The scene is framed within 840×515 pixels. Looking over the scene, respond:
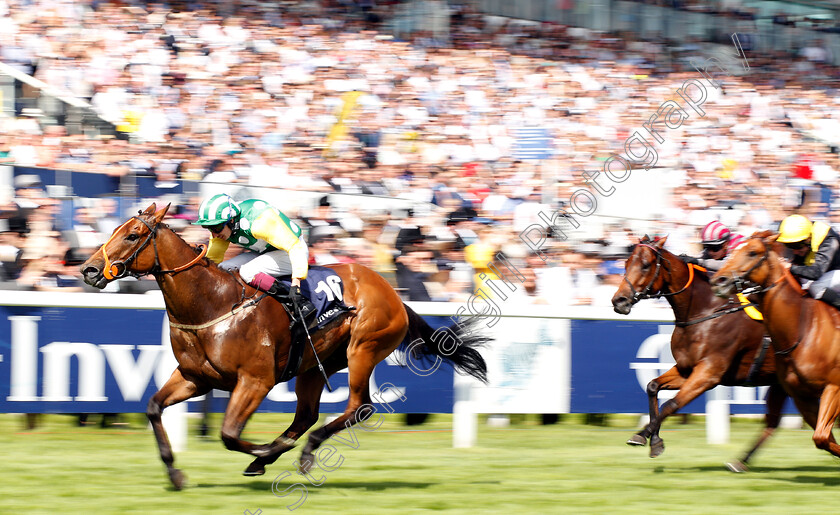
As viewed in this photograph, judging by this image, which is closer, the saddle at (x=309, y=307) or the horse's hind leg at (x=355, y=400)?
the saddle at (x=309, y=307)

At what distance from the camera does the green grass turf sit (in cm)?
544

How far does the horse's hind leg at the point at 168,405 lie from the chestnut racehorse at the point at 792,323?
330 cm

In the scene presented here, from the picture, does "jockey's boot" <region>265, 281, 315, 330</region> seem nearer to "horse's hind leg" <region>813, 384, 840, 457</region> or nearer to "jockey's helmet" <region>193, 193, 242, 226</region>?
"jockey's helmet" <region>193, 193, 242, 226</region>

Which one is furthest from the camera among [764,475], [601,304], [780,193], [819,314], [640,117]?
[640,117]

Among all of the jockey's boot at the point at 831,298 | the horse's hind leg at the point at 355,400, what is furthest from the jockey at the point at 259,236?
the jockey's boot at the point at 831,298

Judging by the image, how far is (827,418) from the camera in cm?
601

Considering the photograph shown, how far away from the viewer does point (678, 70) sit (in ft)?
56.0

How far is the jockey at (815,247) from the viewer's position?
21.0ft

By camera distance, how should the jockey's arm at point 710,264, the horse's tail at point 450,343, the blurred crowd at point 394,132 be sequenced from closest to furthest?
the horse's tail at point 450,343
the jockey's arm at point 710,264
the blurred crowd at point 394,132

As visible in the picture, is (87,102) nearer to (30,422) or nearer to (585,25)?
(30,422)

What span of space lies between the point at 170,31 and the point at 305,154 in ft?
9.54

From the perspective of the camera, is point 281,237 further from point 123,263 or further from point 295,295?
point 123,263

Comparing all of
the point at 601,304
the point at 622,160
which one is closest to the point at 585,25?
the point at 622,160

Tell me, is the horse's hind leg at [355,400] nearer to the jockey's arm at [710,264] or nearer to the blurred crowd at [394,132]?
the blurred crowd at [394,132]
